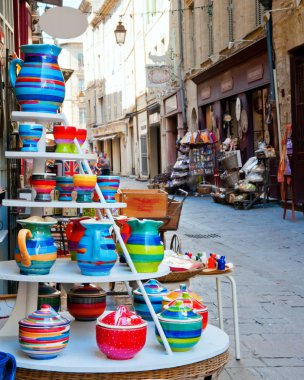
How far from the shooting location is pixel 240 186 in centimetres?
1695

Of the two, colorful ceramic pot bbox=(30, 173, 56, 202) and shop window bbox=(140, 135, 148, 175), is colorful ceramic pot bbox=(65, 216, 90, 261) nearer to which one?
colorful ceramic pot bbox=(30, 173, 56, 202)

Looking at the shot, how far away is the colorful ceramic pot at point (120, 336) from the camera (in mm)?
3309

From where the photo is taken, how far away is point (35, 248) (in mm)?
3463

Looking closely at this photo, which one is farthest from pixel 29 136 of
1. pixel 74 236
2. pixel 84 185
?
pixel 74 236

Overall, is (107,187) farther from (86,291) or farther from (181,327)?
(181,327)

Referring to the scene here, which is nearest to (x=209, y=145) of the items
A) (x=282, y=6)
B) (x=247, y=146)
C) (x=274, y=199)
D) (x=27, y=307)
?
(x=247, y=146)

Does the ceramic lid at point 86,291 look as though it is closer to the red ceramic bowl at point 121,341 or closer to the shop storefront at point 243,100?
the red ceramic bowl at point 121,341

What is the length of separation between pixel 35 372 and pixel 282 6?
1376 centimetres

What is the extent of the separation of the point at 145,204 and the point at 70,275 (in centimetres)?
448

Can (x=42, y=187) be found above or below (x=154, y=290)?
above

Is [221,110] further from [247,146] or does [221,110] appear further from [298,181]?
[298,181]

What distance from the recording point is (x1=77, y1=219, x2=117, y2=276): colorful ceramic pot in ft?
11.3

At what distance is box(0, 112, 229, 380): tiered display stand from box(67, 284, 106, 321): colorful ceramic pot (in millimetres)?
91

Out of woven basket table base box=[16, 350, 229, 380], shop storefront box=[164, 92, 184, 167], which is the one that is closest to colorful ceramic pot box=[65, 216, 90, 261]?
woven basket table base box=[16, 350, 229, 380]
